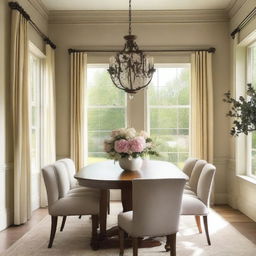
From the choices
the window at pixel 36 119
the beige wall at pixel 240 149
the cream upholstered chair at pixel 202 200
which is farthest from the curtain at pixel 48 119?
the beige wall at pixel 240 149

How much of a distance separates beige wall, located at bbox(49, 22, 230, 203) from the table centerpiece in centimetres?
219

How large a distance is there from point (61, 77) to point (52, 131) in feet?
3.27

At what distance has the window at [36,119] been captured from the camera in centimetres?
546

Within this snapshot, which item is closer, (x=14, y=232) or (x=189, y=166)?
(x=14, y=232)

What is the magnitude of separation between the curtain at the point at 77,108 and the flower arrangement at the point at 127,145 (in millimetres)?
2118

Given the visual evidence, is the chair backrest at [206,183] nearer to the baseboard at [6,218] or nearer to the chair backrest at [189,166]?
the chair backrest at [189,166]

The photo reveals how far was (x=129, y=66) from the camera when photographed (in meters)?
3.96

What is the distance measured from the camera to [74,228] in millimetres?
4258

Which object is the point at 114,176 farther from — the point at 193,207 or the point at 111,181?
the point at 193,207

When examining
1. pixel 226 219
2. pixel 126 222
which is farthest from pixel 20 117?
pixel 226 219

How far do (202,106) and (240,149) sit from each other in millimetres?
986

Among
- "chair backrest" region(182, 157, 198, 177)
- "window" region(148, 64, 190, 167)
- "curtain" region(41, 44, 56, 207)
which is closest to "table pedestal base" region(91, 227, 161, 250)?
"chair backrest" region(182, 157, 198, 177)

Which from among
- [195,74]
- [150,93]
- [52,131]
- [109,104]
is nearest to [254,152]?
[195,74]

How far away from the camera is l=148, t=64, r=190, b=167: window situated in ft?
19.8
